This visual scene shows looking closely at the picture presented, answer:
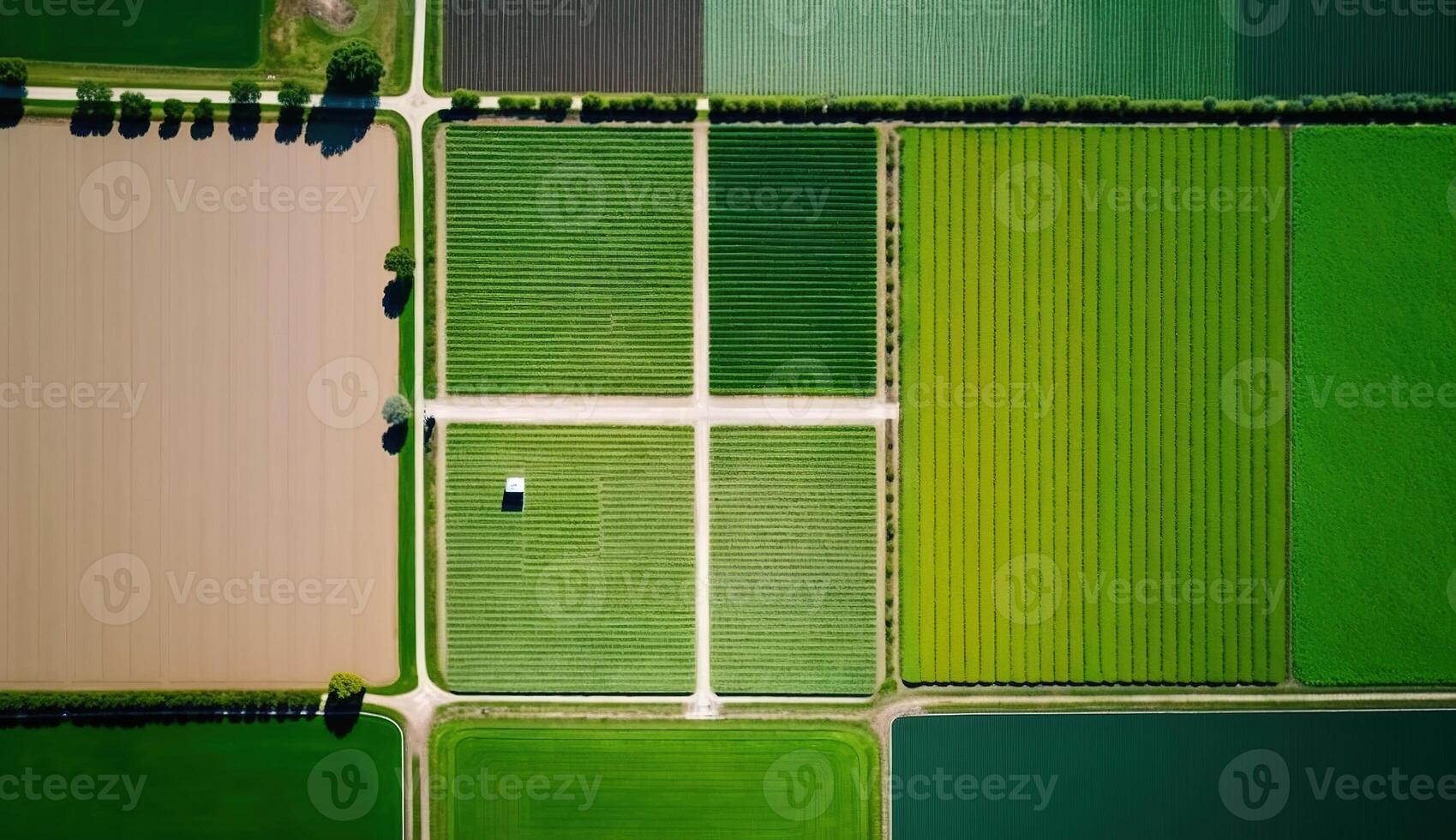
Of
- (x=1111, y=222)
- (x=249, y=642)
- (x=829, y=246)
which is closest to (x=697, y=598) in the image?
(x=829, y=246)

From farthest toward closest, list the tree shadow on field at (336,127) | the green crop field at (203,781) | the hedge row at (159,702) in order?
the tree shadow on field at (336,127), the green crop field at (203,781), the hedge row at (159,702)

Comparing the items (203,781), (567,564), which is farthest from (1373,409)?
(203,781)

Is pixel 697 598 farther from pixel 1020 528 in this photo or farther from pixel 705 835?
pixel 1020 528

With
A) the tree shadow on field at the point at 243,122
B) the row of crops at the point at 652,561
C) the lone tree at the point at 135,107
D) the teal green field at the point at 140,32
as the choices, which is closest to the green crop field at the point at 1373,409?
the row of crops at the point at 652,561

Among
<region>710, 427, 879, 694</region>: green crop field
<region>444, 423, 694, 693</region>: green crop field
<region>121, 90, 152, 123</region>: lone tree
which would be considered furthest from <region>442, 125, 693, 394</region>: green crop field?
<region>121, 90, 152, 123</region>: lone tree

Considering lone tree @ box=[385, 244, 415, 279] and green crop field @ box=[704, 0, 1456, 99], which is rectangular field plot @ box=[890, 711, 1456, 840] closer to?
green crop field @ box=[704, 0, 1456, 99]

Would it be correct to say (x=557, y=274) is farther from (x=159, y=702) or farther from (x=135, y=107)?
(x=159, y=702)

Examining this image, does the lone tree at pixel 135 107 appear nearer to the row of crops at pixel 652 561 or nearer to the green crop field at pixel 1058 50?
the row of crops at pixel 652 561
